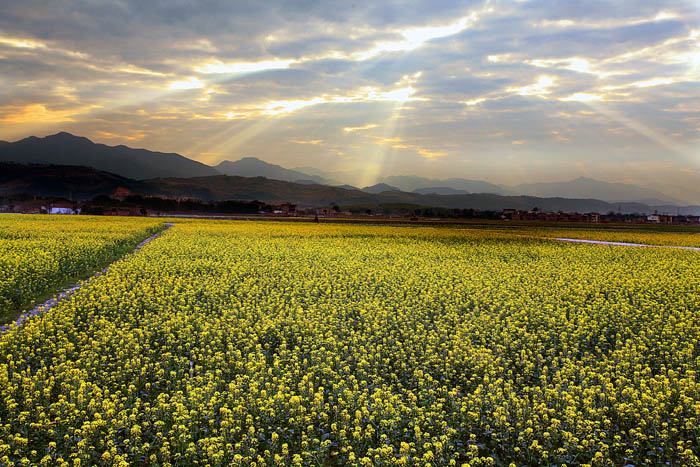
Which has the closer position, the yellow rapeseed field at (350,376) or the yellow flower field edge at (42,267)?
the yellow rapeseed field at (350,376)

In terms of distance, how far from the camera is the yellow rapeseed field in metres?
7.55

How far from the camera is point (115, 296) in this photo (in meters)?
16.2

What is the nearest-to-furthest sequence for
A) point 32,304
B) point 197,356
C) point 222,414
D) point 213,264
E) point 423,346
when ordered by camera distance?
point 222,414, point 197,356, point 423,346, point 32,304, point 213,264

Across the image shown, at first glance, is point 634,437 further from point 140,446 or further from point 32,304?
point 32,304

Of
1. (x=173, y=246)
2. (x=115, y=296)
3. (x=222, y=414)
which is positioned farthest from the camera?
(x=173, y=246)

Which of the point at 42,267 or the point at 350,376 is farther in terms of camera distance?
the point at 42,267

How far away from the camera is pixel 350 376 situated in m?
9.38

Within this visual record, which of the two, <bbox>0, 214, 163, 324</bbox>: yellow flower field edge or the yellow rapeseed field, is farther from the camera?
<bbox>0, 214, 163, 324</bbox>: yellow flower field edge

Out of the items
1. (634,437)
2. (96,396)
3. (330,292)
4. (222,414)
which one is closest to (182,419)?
(222,414)

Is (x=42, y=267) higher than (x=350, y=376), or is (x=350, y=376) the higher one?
(x=42, y=267)

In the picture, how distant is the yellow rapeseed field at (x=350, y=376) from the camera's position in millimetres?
7547

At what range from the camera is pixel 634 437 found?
8148mm

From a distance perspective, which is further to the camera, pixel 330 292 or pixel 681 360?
pixel 330 292

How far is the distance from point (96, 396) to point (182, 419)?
2125 mm
